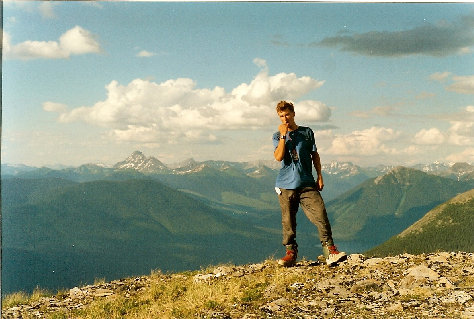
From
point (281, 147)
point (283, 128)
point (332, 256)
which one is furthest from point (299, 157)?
point (332, 256)

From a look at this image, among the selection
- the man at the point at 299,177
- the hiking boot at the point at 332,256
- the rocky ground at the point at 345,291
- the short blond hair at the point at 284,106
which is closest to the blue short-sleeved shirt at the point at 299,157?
the man at the point at 299,177

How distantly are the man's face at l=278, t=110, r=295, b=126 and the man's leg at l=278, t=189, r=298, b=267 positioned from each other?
5.21 feet

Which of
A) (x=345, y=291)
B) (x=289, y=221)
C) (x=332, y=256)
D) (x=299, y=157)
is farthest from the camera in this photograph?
(x=289, y=221)

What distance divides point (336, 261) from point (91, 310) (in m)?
5.45

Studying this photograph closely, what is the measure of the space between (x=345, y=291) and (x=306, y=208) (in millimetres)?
2275

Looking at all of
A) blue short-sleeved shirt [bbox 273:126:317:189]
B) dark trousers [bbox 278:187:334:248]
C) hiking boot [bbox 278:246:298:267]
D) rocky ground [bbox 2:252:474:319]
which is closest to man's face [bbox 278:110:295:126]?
blue short-sleeved shirt [bbox 273:126:317:189]

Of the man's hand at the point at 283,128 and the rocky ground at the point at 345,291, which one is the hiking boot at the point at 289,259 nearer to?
the rocky ground at the point at 345,291

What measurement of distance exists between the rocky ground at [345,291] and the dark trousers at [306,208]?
81 centimetres

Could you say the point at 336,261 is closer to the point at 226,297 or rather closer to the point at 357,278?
the point at 357,278

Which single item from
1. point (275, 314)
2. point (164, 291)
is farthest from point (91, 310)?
point (275, 314)

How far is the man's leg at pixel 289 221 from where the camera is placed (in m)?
9.75

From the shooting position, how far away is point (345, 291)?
810cm

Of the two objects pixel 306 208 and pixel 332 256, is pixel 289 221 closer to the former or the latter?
pixel 306 208

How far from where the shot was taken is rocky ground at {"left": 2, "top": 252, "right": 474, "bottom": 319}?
23.3ft
